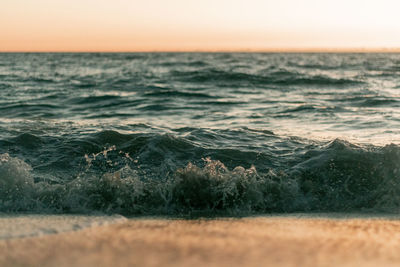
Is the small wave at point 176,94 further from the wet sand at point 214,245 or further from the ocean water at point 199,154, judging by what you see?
the wet sand at point 214,245

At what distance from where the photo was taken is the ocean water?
5430mm

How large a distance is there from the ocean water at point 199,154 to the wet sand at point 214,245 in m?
0.99

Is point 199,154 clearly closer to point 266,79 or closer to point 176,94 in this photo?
point 176,94

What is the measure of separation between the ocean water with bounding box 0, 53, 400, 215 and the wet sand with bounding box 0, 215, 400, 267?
0.99 m

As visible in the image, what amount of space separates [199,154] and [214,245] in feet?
13.2

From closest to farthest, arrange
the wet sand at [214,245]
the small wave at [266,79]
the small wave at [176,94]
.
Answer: the wet sand at [214,245] → the small wave at [176,94] → the small wave at [266,79]

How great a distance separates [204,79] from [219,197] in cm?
1694

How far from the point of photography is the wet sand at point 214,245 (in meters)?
3.19

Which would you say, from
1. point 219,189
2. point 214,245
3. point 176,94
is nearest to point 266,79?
point 176,94

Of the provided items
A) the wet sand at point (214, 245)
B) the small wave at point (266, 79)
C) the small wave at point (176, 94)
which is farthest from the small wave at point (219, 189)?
the small wave at point (266, 79)

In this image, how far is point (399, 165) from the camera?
251 inches

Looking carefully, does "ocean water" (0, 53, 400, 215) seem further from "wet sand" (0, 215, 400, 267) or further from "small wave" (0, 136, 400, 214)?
"wet sand" (0, 215, 400, 267)

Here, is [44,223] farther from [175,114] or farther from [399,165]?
Result: [175,114]

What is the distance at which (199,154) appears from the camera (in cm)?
755
